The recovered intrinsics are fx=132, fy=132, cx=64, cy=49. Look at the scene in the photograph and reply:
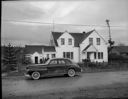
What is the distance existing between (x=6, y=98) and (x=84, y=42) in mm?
16237

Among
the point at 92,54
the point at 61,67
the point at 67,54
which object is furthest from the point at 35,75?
the point at 92,54

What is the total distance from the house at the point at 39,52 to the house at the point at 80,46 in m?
0.87

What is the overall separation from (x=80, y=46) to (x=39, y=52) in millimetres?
5945

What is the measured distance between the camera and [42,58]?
17500 mm

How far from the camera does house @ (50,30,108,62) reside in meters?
18.4

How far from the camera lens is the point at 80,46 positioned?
63.1ft

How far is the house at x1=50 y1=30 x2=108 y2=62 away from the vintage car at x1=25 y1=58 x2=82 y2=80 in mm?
9577

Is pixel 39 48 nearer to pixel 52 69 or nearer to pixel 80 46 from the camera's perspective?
pixel 80 46

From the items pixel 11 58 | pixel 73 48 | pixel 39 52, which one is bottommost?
pixel 11 58

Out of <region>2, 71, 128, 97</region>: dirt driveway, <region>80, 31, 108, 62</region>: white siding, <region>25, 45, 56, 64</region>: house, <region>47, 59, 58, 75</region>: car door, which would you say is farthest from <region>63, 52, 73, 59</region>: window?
<region>2, 71, 128, 97</region>: dirt driveway

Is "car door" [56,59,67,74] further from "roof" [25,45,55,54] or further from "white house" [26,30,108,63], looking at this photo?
"roof" [25,45,55,54]

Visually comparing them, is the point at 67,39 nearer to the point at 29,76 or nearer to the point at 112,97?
the point at 29,76

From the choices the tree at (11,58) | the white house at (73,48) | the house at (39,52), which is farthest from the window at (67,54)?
the tree at (11,58)

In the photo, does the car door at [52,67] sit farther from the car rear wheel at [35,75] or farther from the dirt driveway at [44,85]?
the dirt driveway at [44,85]
